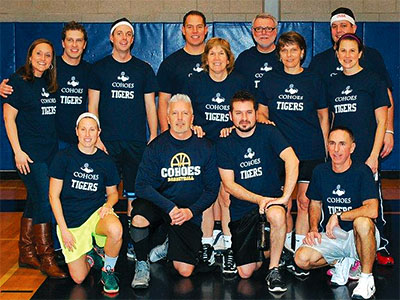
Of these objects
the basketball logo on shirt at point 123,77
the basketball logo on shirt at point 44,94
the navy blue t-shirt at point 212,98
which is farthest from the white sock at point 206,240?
the basketball logo on shirt at point 44,94

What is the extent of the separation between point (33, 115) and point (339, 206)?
285 cm

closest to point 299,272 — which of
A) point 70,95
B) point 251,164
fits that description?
point 251,164

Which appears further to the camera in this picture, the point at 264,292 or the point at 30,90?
the point at 30,90

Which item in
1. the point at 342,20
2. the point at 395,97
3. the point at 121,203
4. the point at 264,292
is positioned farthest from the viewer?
the point at 395,97

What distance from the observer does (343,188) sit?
5742 millimetres

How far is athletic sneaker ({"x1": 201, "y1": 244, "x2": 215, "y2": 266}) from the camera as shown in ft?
20.5

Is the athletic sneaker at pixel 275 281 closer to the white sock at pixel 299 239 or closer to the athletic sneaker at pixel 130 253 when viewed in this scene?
the white sock at pixel 299 239

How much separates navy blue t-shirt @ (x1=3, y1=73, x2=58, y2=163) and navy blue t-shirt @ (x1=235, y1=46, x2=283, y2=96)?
1.92 m

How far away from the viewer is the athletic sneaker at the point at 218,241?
663cm

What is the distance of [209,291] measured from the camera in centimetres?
563

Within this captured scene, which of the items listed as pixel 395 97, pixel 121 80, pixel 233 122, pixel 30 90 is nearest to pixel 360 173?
pixel 233 122

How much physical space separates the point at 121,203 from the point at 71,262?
3.35 m

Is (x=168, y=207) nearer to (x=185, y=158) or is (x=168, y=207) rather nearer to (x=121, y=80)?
(x=185, y=158)

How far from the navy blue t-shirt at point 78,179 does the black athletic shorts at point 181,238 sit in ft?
1.28
